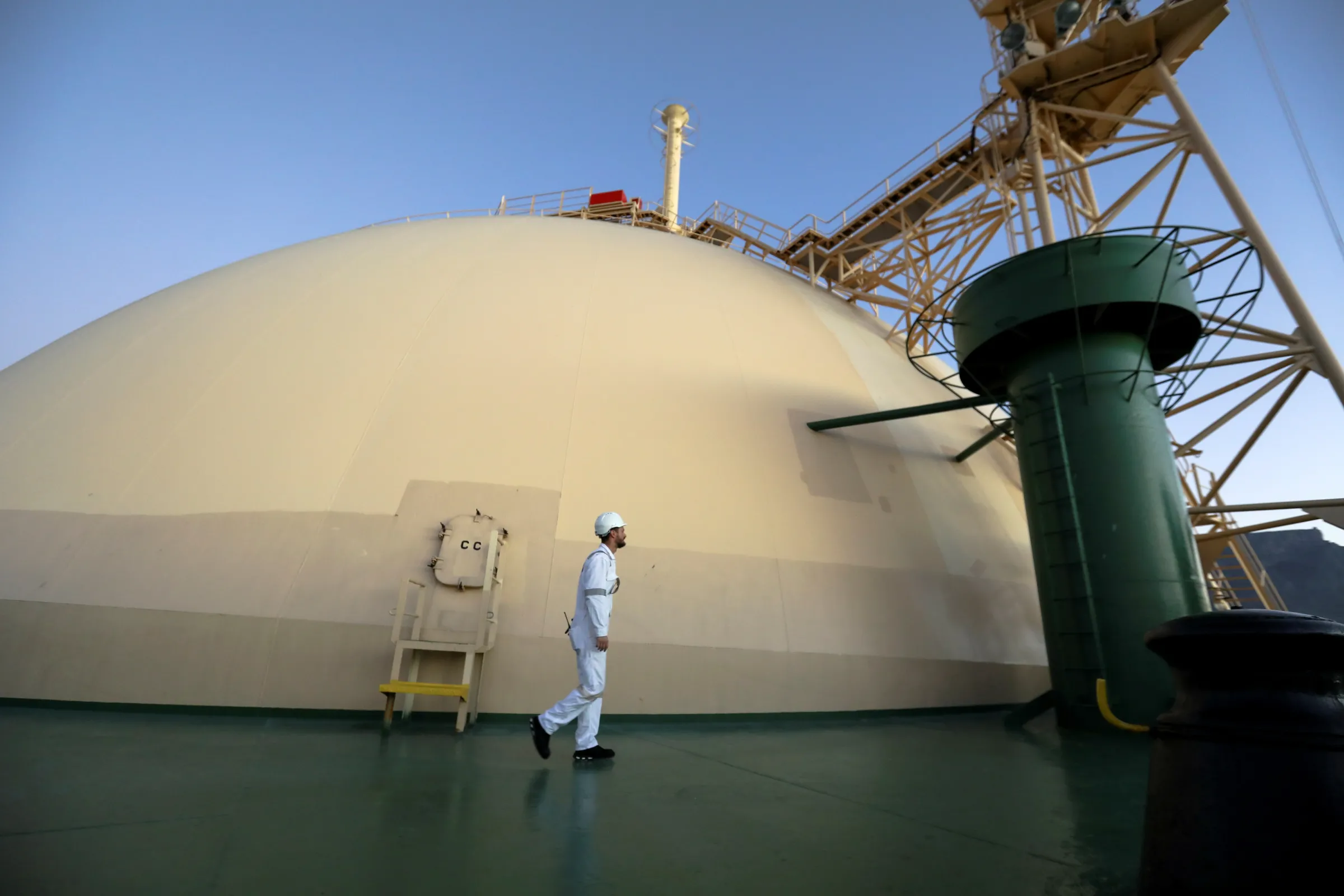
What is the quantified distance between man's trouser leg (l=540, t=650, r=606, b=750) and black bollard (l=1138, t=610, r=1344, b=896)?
3.68m

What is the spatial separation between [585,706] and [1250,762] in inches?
160

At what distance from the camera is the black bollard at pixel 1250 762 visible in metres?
1.63

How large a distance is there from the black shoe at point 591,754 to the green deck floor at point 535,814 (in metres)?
0.14

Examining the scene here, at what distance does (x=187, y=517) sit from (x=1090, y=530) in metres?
9.61

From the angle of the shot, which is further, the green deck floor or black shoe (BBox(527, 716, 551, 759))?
black shoe (BBox(527, 716, 551, 759))

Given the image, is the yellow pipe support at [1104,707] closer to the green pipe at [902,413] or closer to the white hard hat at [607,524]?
the green pipe at [902,413]

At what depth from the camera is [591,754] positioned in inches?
187

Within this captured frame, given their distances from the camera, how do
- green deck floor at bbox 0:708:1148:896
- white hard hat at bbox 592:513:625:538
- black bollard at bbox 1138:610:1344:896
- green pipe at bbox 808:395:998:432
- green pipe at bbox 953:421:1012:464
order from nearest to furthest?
black bollard at bbox 1138:610:1344:896 < green deck floor at bbox 0:708:1148:896 < white hard hat at bbox 592:513:625:538 < green pipe at bbox 808:395:998:432 < green pipe at bbox 953:421:1012:464

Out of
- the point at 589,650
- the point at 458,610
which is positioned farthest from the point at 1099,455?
Answer: the point at 458,610

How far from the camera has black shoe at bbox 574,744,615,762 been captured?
15.6 feet

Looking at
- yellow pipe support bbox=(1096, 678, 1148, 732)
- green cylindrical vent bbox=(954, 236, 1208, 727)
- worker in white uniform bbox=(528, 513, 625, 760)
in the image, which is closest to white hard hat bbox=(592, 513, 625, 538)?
worker in white uniform bbox=(528, 513, 625, 760)

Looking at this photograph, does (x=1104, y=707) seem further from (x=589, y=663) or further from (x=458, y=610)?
(x=458, y=610)

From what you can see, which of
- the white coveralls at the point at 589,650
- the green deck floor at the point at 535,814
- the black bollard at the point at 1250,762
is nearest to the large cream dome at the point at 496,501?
the green deck floor at the point at 535,814

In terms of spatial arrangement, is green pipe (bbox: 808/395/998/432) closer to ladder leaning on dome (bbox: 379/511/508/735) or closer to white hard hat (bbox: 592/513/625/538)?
white hard hat (bbox: 592/513/625/538)
